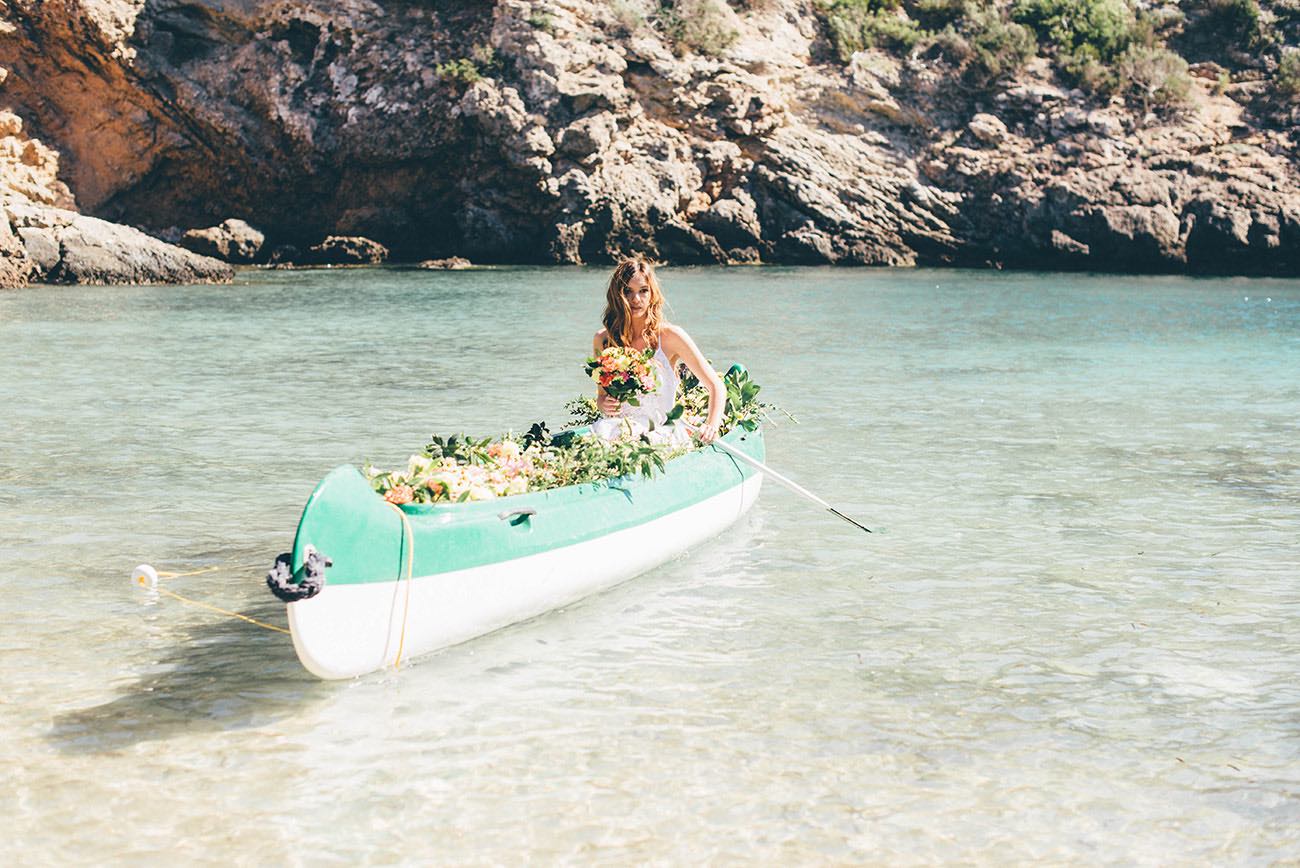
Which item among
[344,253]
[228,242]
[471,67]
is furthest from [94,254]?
[471,67]

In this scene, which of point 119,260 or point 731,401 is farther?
point 119,260

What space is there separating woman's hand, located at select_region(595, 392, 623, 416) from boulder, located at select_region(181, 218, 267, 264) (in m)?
35.4

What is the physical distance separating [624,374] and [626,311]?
16.8 inches

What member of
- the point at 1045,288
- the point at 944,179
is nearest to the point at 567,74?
the point at 944,179

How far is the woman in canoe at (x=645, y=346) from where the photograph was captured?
28.0ft

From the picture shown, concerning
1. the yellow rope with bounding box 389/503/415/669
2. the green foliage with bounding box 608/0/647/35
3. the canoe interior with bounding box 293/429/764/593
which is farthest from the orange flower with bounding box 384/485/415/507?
the green foliage with bounding box 608/0/647/35

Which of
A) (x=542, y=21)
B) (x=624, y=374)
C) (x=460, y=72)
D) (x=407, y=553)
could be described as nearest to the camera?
(x=407, y=553)

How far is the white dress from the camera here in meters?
8.52

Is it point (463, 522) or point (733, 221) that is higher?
point (733, 221)

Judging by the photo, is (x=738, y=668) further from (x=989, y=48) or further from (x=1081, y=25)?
(x=1081, y=25)

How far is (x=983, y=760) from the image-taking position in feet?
18.0

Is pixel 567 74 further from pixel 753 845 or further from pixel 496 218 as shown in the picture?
pixel 753 845

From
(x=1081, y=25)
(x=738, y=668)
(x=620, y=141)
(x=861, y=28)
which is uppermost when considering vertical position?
(x=1081, y=25)

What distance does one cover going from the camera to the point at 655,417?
28.7 ft
